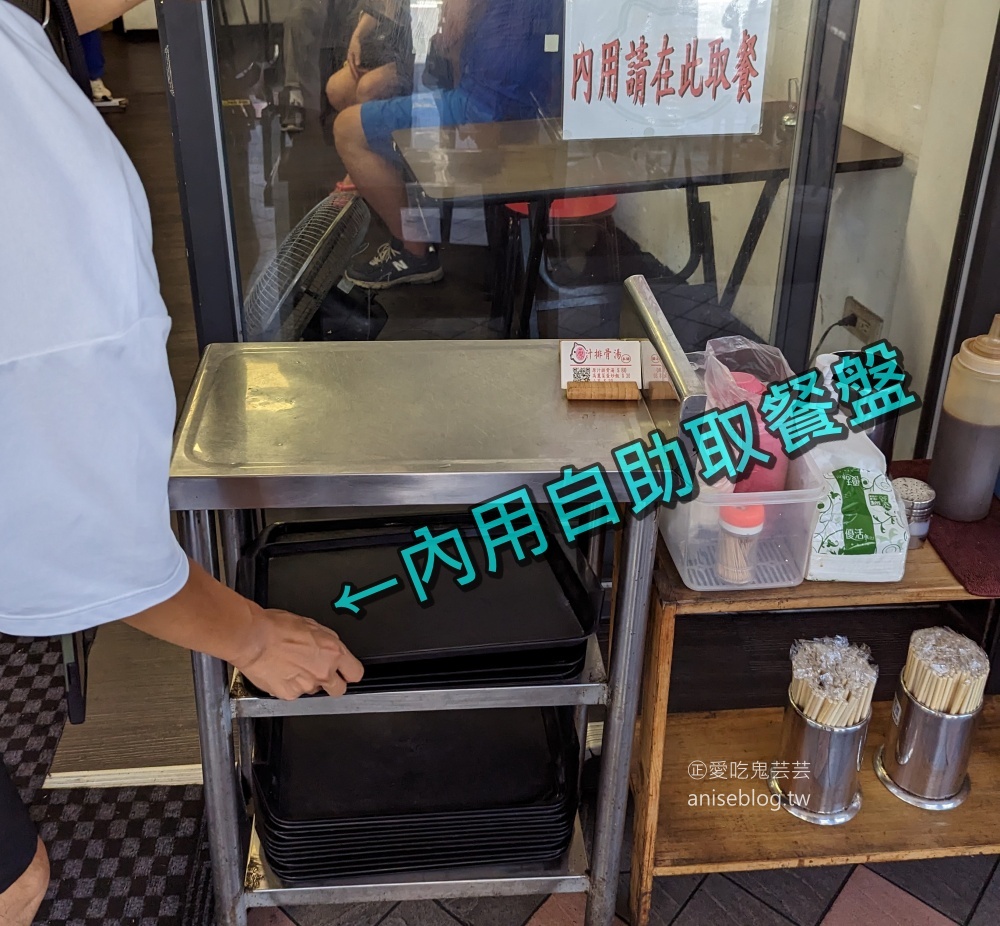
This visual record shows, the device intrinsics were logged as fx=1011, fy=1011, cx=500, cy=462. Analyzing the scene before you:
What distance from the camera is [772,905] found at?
1.59m

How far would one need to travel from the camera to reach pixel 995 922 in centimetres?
155

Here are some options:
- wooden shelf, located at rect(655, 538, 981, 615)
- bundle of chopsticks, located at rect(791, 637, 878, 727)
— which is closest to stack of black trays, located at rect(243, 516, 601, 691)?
wooden shelf, located at rect(655, 538, 981, 615)

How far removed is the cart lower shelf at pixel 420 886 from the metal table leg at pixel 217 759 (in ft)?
0.13

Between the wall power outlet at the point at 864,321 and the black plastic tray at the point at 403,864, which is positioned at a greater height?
the wall power outlet at the point at 864,321

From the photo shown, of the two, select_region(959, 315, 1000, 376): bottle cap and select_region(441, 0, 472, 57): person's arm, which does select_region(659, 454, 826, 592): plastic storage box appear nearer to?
select_region(959, 315, 1000, 376): bottle cap

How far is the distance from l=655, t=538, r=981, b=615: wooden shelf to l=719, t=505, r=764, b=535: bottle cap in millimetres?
86

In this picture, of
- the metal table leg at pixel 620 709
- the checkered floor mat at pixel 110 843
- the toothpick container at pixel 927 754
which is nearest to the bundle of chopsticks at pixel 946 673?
the toothpick container at pixel 927 754

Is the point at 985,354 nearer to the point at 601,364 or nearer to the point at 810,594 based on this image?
the point at 810,594

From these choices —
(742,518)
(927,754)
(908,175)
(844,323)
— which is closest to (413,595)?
(742,518)

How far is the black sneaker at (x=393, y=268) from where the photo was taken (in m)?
1.81

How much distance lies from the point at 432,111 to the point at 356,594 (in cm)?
80

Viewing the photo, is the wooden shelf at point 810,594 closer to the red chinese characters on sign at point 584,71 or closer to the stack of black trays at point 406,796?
the stack of black trays at point 406,796

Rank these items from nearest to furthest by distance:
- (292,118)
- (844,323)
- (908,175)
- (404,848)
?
(404,848) < (292,118) < (908,175) < (844,323)

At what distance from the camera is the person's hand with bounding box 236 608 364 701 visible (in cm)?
115
